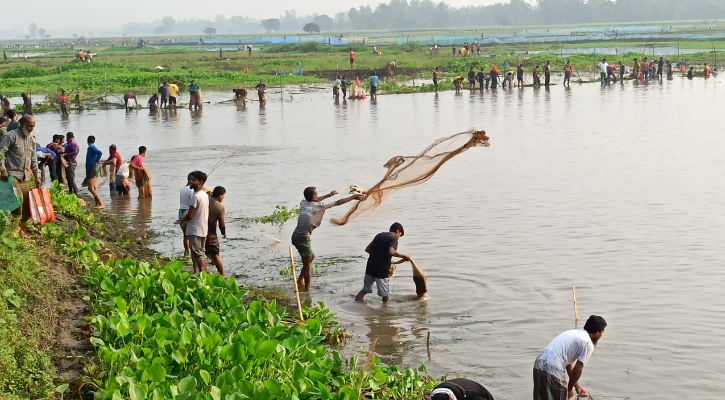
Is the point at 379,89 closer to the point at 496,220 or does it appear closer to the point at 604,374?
the point at 496,220

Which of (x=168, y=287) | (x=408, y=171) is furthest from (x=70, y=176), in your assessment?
(x=168, y=287)

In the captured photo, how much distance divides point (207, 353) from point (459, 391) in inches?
90.2

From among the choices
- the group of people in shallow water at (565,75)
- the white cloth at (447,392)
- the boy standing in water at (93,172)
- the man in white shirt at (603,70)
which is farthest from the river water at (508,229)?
the man in white shirt at (603,70)

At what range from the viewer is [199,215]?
10914 millimetres

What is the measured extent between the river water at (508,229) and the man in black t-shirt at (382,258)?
0.27m

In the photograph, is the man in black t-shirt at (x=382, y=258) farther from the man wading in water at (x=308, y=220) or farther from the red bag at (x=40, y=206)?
the red bag at (x=40, y=206)

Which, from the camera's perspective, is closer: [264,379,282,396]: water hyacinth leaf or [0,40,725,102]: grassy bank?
[264,379,282,396]: water hyacinth leaf

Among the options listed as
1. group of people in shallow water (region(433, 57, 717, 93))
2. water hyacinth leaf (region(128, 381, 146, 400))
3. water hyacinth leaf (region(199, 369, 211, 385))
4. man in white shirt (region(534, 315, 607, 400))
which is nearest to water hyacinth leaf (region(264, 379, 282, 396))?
water hyacinth leaf (region(199, 369, 211, 385))

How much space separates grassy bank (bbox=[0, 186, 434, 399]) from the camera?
6.71 metres

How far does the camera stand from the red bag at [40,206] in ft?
34.1

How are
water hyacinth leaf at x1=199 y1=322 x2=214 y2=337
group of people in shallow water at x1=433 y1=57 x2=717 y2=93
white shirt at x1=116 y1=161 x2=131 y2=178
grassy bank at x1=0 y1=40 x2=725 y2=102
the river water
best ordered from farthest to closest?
1. grassy bank at x1=0 y1=40 x2=725 y2=102
2. group of people in shallow water at x1=433 y1=57 x2=717 y2=93
3. white shirt at x1=116 y1=161 x2=131 y2=178
4. the river water
5. water hyacinth leaf at x1=199 y1=322 x2=214 y2=337

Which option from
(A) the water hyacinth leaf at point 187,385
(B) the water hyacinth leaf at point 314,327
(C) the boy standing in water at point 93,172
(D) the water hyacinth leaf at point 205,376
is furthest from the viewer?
(C) the boy standing in water at point 93,172

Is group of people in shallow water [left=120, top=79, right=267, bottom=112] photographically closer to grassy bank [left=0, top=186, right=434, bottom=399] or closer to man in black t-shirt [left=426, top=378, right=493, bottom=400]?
grassy bank [left=0, top=186, right=434, bottom=399]

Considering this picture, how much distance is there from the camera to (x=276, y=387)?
6621 millimetres
